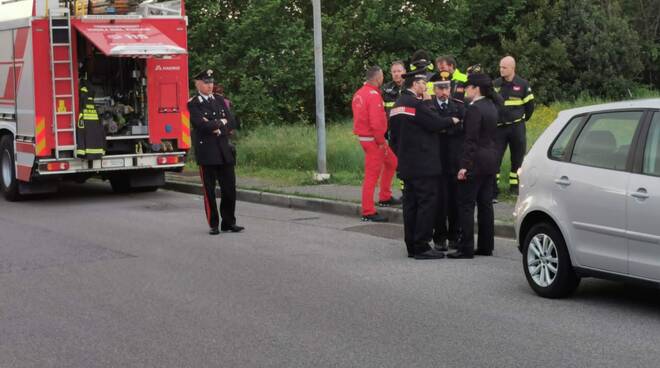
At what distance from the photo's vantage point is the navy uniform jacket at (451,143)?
9820 millimetres

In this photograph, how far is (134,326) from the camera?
700 cm

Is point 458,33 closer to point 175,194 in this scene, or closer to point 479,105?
point 175,194

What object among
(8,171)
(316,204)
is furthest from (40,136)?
(316,204)

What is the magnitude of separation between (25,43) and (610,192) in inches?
424

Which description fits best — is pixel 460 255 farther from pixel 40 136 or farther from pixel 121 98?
pixel 121 98

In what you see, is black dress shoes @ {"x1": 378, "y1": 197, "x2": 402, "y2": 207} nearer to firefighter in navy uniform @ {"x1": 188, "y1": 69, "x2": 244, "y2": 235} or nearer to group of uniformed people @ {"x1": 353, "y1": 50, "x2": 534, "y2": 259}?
firefighter in navy uniform @ {"x1": 188, "y1": 69, "x2": 244, "y2": 235}

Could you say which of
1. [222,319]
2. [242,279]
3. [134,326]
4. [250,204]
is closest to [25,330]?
[134,326]

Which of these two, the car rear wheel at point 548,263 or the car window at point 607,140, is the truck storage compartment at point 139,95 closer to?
the car rear wheel at point 548,263

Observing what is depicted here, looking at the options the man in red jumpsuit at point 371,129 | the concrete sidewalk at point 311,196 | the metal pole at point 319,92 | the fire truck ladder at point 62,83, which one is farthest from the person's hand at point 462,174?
the fire truck ladder at point 62,83

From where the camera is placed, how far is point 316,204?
1391cm

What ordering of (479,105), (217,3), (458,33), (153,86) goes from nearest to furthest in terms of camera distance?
(479,105) → (153,86) → (217,3) → (458,33)

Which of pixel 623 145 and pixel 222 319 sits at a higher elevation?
pixel 623 145

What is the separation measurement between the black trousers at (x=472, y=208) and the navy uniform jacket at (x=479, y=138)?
5.7 inches

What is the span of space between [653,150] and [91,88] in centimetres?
1080
